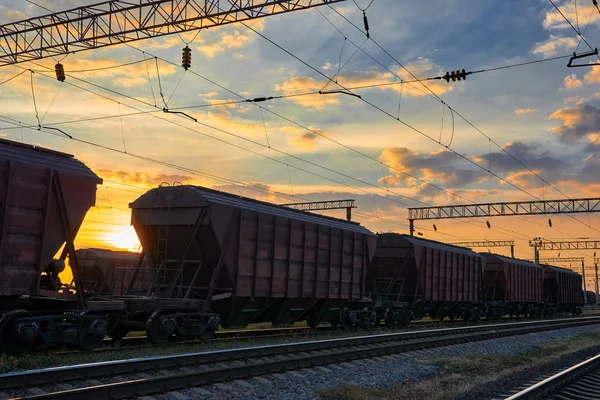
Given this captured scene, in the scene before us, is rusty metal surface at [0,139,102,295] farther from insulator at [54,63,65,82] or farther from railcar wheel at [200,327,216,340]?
insulator at [54,63,65,82]

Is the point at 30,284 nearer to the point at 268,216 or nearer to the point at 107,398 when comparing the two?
the point at 107,398

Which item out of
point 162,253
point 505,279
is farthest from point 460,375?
point 505,279

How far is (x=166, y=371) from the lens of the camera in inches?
413

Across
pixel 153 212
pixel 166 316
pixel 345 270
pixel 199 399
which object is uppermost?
pixel 153 212

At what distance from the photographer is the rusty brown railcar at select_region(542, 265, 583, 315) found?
1886 inches

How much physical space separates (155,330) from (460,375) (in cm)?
757

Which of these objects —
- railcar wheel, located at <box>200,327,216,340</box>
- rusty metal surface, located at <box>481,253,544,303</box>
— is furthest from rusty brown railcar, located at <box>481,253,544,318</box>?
railcar wheel, located at <box>200,327,216,340</box>

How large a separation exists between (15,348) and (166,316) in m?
3.84

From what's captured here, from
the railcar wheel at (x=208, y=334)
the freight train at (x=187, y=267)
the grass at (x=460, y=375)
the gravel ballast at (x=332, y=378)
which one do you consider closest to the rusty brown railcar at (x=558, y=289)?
the freight train at (x=187, y=267)

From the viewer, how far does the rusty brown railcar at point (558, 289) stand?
157 feet

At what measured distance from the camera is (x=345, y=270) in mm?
21109

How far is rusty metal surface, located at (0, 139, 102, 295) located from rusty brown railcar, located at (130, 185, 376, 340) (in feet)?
12.6

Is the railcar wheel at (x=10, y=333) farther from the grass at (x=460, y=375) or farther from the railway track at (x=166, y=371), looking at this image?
the grass at (x=460, y=375)

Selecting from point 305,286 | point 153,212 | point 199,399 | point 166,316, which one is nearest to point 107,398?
point 199,399
